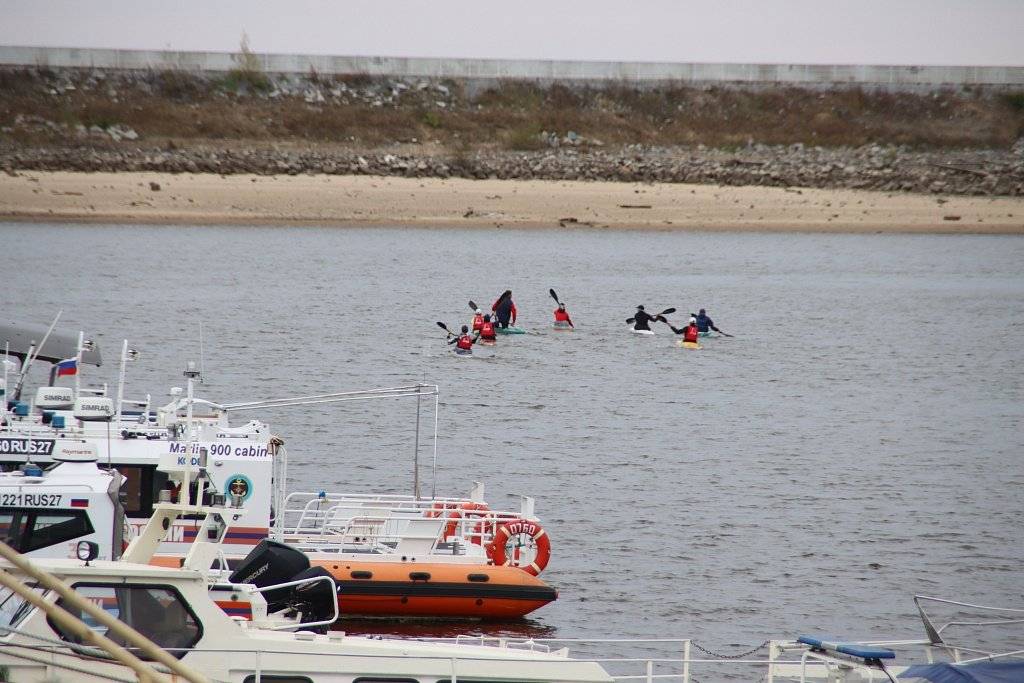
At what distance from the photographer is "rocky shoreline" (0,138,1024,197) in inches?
3116

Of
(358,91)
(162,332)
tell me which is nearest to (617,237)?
(358,91)

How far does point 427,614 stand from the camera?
18.5m

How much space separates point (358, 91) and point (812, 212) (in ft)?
143

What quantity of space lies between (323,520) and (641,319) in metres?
26.8

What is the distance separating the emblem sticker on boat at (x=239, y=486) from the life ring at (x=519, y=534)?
3.47 m

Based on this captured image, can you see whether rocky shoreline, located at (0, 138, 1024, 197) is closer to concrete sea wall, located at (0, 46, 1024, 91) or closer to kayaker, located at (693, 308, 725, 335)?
concrete sea wall, located at (0, 46, 1024, 91)

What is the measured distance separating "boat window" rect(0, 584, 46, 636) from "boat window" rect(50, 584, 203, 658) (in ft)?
0.88

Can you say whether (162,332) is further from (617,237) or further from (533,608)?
(617,237)

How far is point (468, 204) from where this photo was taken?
74.4 metres

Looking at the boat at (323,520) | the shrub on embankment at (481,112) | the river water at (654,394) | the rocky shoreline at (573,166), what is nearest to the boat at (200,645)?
the boat at (323,520)

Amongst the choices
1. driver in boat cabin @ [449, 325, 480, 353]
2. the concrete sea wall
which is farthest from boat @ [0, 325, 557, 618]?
the concrete sea wall

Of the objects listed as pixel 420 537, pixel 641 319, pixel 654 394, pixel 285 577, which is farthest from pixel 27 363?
pixel 641 319

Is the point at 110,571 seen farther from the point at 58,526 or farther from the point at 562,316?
the point at 562,316

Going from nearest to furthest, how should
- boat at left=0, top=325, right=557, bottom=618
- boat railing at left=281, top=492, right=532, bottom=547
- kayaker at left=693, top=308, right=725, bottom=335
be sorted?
boat at left=0, top=325, right=557, bottom=618 → boat railing at left=281, top=492, right=532, bottom=547 → kayaker at left=693, top=308, right=725, bottom=335
